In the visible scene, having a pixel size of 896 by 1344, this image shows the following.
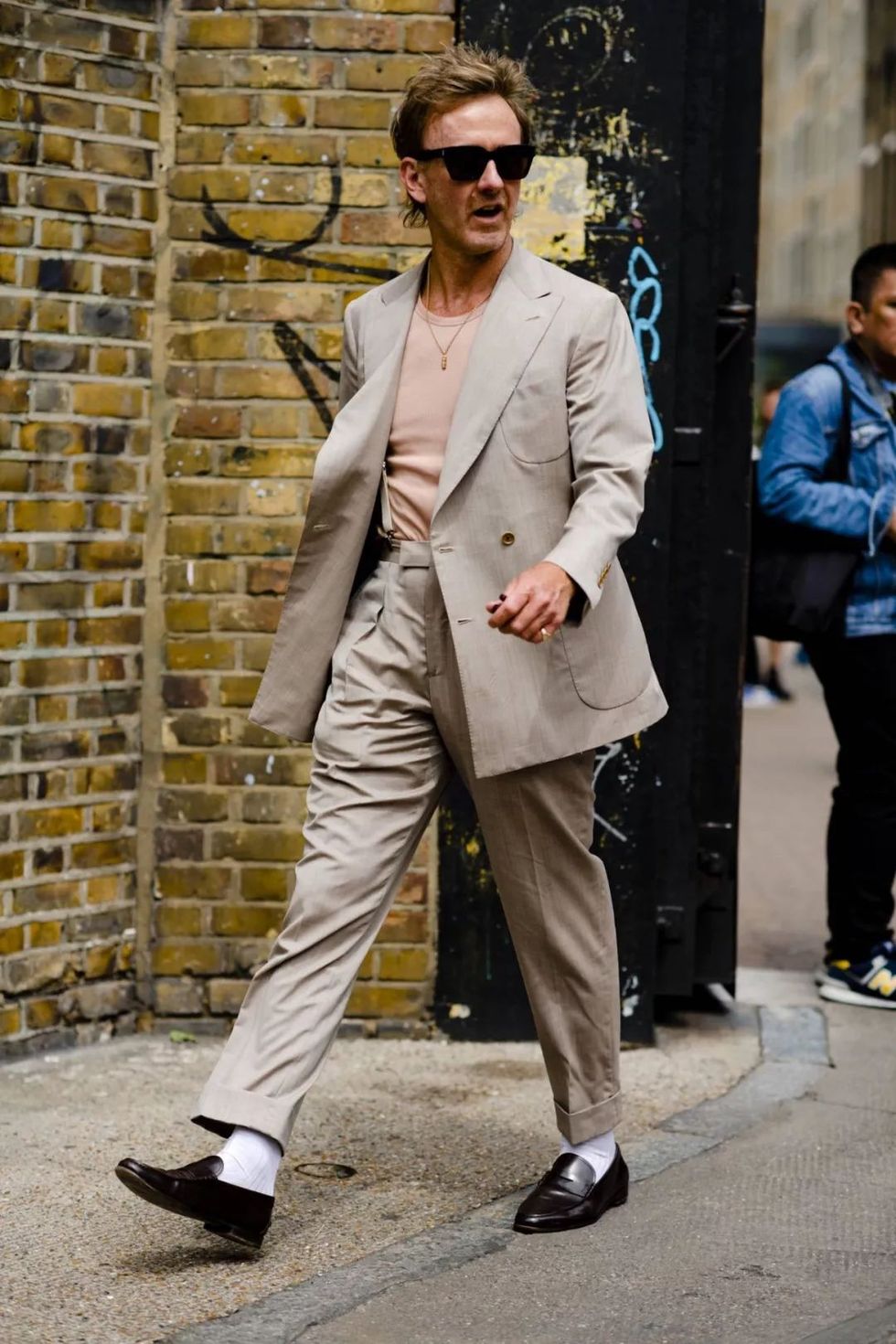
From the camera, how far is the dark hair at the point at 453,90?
3.69 m

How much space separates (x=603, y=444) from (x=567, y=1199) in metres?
1.44

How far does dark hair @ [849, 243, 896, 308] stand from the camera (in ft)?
19.1

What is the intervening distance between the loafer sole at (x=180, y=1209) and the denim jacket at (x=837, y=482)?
2.81 meters

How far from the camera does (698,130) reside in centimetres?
513

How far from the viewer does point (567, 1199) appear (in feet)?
12.8

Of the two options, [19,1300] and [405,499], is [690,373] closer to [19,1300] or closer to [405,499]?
[405,499]

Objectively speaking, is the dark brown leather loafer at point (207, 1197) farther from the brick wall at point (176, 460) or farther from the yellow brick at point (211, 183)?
the yellow brick at point (211, 183)

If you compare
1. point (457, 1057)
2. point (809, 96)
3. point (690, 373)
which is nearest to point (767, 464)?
point (690, 373)

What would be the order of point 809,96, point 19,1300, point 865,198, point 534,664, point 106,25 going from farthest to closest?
point 809,96, point 865,198, point 106,25, point 534,664, point 19,1300

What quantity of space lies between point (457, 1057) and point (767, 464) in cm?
189

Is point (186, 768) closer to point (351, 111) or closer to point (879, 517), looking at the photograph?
point (351, 111)

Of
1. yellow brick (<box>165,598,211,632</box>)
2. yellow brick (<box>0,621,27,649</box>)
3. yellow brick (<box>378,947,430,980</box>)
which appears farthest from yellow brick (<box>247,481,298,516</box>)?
yellow brick (<box>378,947,430,980</box>)

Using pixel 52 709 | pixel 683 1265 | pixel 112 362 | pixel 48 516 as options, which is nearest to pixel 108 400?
pixel 112 362

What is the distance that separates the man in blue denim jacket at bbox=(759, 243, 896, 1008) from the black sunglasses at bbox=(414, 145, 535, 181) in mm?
2168
